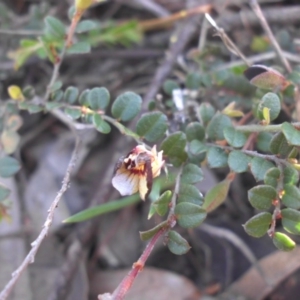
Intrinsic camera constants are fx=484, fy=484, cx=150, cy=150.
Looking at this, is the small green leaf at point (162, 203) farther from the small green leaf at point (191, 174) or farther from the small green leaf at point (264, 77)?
the small green leaf at point (264, 77)

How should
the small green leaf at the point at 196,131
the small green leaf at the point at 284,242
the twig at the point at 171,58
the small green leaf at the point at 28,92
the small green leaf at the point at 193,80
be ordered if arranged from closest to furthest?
the small green leaf at the point at 284,242 < the small green leaf at the point at 196,131 < the small green leaf at the point at 28,92 < the small green leaf at the point at 193,80 < the twig at the point at 171,58

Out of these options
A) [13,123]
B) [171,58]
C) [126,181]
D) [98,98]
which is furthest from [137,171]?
[171,58]

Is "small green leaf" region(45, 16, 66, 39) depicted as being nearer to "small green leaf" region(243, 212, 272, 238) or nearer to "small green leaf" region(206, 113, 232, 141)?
"small green leaf" region(206, 113, 232, 141)

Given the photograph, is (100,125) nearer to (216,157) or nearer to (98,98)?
(98,98)

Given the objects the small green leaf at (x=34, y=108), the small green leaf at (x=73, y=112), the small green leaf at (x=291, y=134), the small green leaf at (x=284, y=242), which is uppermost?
the small green leaf at (x=291, y=134)

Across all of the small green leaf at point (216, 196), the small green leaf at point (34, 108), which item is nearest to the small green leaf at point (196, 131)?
the small green leaf at point (216, 196)

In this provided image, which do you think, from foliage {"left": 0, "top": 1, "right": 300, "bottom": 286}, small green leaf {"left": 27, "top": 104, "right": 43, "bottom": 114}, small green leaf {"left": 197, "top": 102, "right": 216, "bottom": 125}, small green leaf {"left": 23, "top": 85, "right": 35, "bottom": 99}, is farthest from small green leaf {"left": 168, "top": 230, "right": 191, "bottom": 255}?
small green leaf {"left": 23, "top": 85, "right": 35, "bottom": 99}
